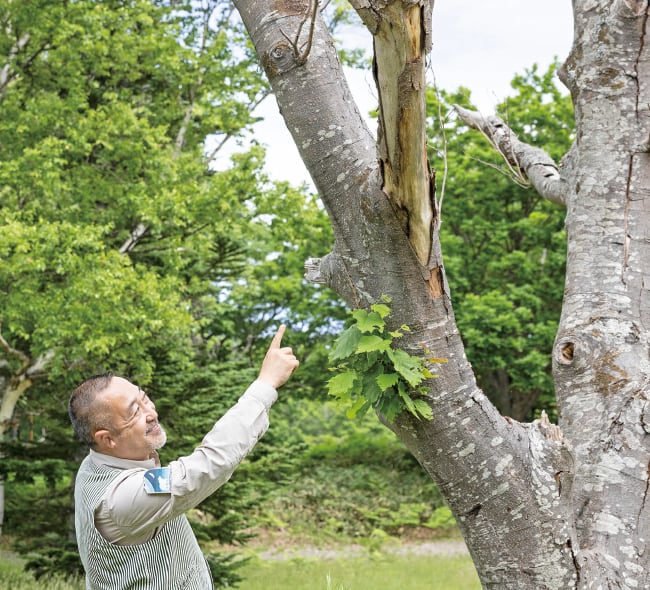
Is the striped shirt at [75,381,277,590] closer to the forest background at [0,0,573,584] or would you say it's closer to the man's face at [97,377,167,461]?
the man's face at [97,377,167,461]

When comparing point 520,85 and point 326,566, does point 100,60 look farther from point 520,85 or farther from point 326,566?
point 520,85

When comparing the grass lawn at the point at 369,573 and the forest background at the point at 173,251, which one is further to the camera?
the grass lawn at the point at 369,573

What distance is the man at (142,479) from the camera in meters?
2.00

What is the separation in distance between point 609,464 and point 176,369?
8142 mm

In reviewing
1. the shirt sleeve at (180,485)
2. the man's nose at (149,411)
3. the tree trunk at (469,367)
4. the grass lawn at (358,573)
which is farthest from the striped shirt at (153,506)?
the grass lawn at (358,573)

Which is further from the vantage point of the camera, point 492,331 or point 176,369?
point 492,331

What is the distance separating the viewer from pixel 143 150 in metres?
10.7

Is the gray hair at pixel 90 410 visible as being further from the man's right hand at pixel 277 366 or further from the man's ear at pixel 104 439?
the man's right hand at pixel 277 366

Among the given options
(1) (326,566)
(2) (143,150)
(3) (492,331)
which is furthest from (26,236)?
(3) (492,331)

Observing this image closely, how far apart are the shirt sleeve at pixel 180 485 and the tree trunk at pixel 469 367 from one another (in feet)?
2.19

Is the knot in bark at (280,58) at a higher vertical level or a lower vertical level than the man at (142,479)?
higher

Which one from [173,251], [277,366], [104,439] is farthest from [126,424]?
[173,251]

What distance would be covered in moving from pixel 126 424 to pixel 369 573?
35.0 ft

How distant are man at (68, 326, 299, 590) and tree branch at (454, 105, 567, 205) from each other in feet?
7.30
